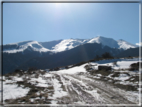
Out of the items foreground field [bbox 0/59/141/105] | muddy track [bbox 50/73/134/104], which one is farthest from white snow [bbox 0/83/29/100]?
muddy track [bbox 50/73/134/104]

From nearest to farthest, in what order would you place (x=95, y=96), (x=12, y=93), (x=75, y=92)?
1. (x=95, y=96)
2. (x=12, y=93)
3. (x=75, y=92)

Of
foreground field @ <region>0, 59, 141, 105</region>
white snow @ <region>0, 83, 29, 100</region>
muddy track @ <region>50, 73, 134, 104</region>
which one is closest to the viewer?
muddy track @ <region>50, 73, 134, 104</region>

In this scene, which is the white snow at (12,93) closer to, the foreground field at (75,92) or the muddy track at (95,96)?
the foreground field at (75,92)

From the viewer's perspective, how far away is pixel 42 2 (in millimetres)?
6199

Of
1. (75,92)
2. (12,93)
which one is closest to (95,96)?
Answer: (75,92)

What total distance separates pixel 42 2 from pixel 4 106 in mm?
7039

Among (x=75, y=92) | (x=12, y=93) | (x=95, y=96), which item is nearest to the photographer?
(x=95, y=96)

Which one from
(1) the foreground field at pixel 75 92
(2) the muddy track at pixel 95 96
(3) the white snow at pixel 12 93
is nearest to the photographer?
(2) the muddy track at pixel 95 96

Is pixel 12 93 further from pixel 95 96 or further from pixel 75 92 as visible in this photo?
pixel 95 96

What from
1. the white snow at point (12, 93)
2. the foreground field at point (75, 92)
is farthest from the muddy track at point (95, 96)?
the white snow at point (12, 93)

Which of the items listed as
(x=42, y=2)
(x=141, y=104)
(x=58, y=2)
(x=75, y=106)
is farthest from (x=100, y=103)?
(x=42, y=2)

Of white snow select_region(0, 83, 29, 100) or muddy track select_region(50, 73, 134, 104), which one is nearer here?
muddy track select_region(50, 73, 134, 104)

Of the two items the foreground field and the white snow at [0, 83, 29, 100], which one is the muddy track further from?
the white snow at [0, 83, 29, 100]

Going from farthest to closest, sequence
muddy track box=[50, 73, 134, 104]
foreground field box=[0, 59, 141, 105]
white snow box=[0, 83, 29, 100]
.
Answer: white snow box=[0, 83, 29, 100] → foreground field box=[0, 59, 141, 105] → muddy track box=[50, 73, 134, 104]
